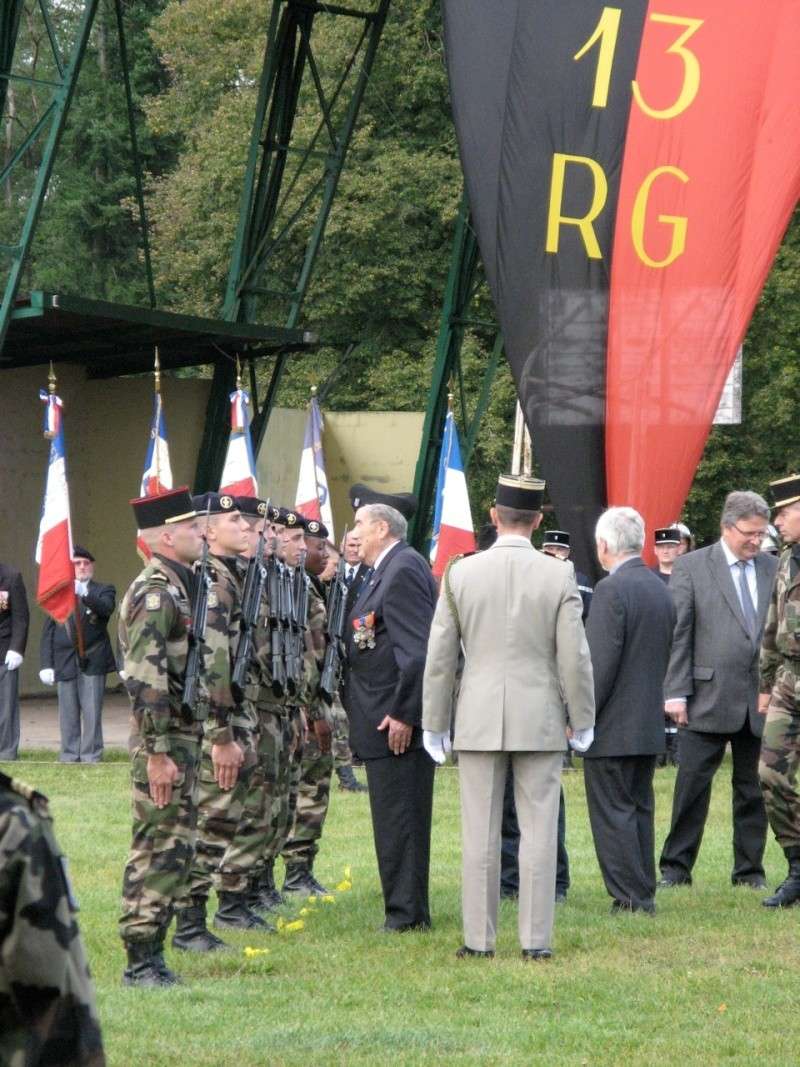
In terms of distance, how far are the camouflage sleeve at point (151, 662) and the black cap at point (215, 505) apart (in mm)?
1090

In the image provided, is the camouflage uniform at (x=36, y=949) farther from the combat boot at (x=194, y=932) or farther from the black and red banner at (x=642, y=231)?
A: the black and red banner at (x=642, y=231)

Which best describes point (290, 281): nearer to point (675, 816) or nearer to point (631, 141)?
point (631, 141)

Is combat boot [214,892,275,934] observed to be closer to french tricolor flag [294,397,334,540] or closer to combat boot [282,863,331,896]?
combat boot [282,863,331,896]

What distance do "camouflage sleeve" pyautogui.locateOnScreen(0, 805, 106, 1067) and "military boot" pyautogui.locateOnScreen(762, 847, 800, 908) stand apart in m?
7.33

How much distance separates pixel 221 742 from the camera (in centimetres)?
808

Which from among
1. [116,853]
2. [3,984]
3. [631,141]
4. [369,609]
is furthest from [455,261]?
[3,984]

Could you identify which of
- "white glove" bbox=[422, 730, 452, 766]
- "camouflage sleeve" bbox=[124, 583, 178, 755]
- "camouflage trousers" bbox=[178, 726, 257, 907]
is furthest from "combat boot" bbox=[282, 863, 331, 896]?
"camouflage sleeve" bbox=[124, 583, 178, 755]

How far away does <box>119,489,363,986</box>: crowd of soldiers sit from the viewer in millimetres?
7293

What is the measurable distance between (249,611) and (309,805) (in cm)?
184

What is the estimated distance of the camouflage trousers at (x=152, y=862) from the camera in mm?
7281

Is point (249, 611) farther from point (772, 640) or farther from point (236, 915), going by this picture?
point (772, 640)

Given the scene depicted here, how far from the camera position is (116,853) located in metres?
11.5

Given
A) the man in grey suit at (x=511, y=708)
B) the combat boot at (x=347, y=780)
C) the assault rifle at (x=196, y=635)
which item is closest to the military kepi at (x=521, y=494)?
the man in grey suit at (x=511, y=708)

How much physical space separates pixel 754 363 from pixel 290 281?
30.9ft
